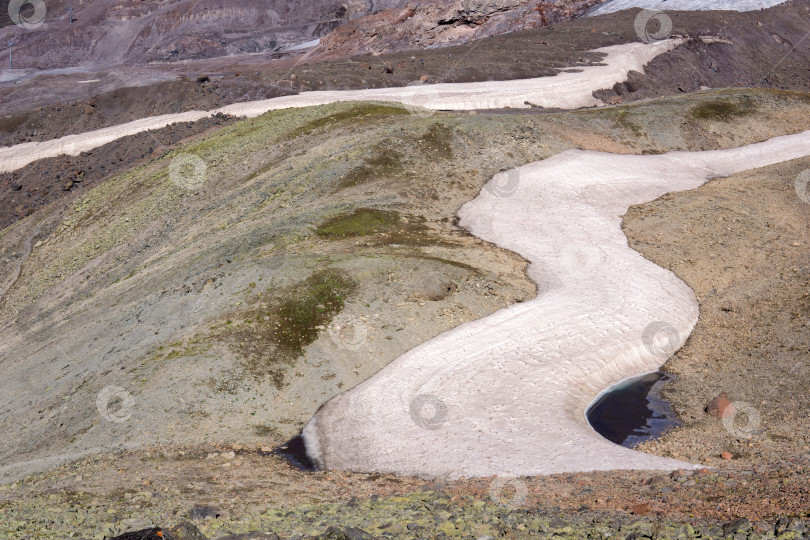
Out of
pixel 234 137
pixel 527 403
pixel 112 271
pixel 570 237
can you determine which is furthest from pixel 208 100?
pixel 527 403

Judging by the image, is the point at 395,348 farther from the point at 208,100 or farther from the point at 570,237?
the point at 208,100

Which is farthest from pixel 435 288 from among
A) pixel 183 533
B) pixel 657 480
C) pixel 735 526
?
pixel 183 533

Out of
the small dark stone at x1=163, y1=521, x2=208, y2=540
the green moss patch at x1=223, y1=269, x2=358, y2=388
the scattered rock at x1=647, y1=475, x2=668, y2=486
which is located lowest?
the green moss patch at x1=223, y1=269, x2=358, y2=388
